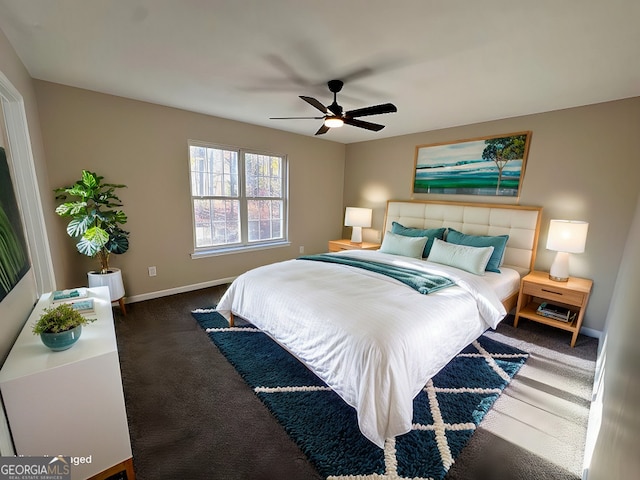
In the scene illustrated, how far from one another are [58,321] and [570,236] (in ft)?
12.9

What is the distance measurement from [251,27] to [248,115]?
2.02m

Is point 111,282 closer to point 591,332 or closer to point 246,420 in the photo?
point 246,420

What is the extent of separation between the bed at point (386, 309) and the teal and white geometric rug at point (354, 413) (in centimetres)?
14

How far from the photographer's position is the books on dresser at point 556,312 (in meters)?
2.78

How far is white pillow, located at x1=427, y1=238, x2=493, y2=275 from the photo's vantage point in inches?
→ 112

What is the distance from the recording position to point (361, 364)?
5.14ft

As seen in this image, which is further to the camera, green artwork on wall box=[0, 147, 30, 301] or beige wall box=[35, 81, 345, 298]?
beige wall box=[35, 81, 345, 298]

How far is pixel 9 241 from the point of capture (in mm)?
1416

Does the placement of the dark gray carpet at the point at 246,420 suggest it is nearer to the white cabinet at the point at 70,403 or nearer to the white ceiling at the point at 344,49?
the white cabinet at the point at 70,403

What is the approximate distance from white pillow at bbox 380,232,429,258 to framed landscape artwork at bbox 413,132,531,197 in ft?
3.16

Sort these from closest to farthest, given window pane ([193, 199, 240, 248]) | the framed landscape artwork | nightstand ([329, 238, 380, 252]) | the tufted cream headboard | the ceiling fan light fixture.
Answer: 1. the ceiling fan light fixture
2. the tufted cream headboard
3. the framed landscape artwork
4. window pane ([193, 199, 240, 248])
5. nightstand ([329, 238, 380, 252])

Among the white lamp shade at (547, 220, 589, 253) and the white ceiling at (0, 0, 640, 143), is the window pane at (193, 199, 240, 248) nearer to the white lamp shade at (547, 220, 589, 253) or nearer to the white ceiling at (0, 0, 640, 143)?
the white ceiling at (0, 0, 640, 143)

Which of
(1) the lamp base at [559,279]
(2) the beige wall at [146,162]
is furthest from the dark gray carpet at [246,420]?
(2) the beige wall at [146,162]

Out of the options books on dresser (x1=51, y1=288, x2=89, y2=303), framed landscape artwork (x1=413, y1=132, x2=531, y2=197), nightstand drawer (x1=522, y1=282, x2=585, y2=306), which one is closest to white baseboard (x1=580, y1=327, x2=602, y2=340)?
nightstand drawer (x1=522, y1=282, x2=585, y2=306)
